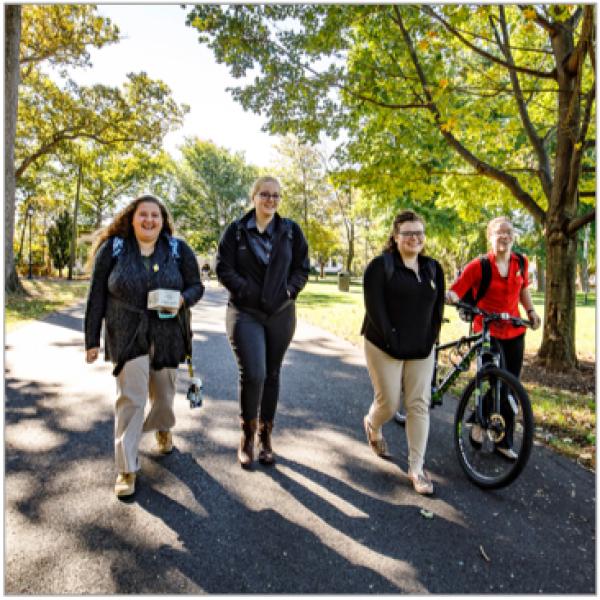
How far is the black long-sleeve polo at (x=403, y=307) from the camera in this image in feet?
11.1

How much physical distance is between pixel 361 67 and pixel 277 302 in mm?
5961

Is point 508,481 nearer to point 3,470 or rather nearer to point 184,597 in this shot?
point 184,597

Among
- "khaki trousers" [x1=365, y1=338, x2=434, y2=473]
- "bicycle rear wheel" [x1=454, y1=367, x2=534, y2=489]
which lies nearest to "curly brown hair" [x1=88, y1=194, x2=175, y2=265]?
"khaki trousers" [x1=365, y1=338, x2=434, y2=473]

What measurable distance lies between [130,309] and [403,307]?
2068 mm

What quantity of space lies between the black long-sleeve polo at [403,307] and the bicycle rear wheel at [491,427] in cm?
63

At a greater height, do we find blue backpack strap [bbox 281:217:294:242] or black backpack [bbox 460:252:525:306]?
blue backpack strap [bbox 281:217:294:242]

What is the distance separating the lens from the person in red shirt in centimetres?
396

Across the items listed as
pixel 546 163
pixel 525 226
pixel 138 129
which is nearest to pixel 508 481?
pixel 546 163

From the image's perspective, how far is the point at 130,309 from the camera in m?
3.16

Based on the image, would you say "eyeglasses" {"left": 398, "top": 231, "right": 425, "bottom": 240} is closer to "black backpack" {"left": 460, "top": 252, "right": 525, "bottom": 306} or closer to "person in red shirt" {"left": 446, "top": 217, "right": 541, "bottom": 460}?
"person in red shirt" {"left": 446, "top": 217, "right": 541, "bottom": 460}

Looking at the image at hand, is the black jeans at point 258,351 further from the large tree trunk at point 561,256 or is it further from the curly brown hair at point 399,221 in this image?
the large tree trunk at point 561,256

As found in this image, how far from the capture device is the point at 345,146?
8.84 metres

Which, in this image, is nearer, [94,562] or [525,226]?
[94,562]

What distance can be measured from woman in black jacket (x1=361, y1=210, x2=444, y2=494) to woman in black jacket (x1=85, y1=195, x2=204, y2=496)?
4.88 feet
